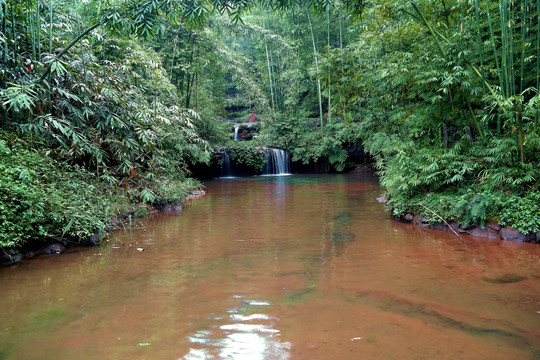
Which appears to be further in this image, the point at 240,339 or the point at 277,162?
the point at 277,162

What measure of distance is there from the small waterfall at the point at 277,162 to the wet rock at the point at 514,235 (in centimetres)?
1350

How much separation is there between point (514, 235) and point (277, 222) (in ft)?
11.5

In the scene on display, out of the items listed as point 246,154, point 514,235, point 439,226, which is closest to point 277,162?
point 246,154

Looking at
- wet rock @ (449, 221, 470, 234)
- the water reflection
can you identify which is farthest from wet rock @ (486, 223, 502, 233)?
the water reflection

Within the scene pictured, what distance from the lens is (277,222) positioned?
6473 mm

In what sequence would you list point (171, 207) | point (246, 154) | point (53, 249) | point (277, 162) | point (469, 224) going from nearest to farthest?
point (53, 249) → point (469, 224) → point (171, 207) → point (246, 154) → point (277, 162)

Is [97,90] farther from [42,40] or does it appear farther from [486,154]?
[486,154]

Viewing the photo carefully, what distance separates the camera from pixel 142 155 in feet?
21.2

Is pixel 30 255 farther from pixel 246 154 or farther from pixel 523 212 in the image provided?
pixel 246 154

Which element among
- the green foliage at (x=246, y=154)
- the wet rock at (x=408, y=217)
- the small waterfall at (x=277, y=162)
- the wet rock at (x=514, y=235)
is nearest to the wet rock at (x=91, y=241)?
the wet rock at (x=408, y=217)

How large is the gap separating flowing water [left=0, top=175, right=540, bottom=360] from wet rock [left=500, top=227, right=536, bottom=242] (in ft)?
0.55

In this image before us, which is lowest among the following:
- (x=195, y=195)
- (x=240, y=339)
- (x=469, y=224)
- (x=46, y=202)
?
(x=240, y=339)

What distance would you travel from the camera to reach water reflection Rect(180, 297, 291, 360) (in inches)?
91.5

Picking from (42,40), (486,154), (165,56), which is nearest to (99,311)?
(42,40)
